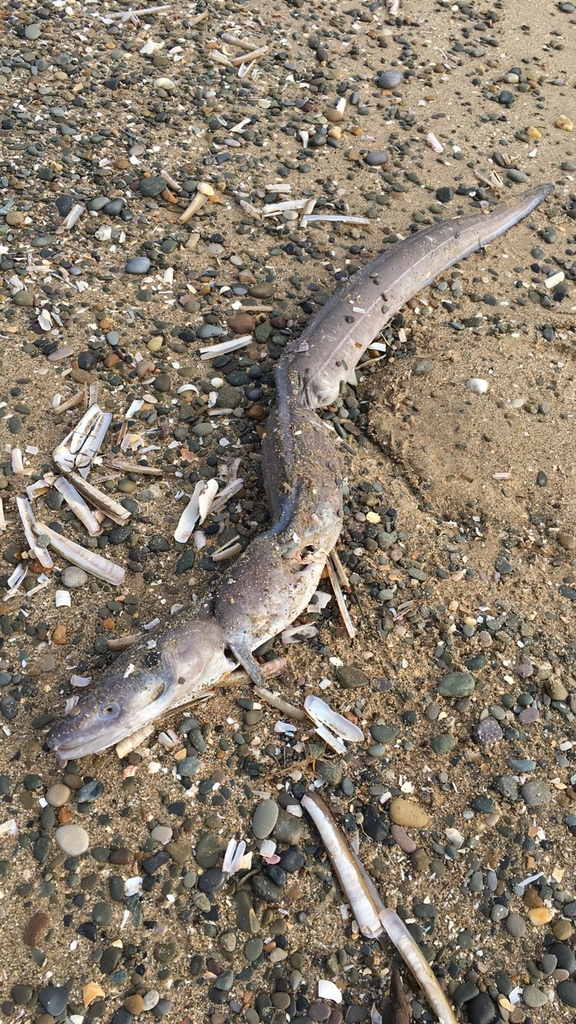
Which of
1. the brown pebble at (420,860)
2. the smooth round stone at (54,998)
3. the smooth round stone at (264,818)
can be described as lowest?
the smooth round stone at (54,998)

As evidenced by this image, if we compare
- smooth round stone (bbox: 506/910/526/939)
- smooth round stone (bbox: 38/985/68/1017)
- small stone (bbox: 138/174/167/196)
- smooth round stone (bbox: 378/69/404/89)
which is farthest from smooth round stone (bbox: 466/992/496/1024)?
smooth round stone (bbox: 378/69/404/89)

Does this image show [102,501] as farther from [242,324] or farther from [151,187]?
[151,187]

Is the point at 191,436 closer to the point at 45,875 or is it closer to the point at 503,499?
the point at 503,499

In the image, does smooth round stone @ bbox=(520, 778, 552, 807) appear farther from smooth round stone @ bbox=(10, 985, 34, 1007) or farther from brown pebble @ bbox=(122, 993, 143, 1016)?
smooth round stone @ bbox=(10, 985, 34, 1007)

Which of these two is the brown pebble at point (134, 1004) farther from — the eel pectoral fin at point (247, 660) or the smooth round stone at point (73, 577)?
the smooth round stone at point (73, 577)

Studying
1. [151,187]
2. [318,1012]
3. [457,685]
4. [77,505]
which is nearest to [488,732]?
[457,685]

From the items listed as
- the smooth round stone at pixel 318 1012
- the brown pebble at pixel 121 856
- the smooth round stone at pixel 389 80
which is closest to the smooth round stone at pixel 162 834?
the brown pebble at pixel 121 856
